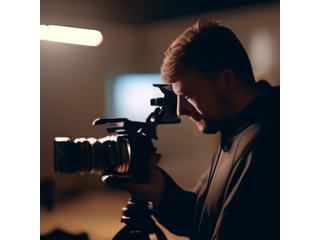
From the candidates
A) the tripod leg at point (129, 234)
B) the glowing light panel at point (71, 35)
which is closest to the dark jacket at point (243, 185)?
the tripod leg at point (129, 234)

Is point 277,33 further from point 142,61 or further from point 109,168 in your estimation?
point 109,168

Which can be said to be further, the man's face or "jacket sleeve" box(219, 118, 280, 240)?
the man's face

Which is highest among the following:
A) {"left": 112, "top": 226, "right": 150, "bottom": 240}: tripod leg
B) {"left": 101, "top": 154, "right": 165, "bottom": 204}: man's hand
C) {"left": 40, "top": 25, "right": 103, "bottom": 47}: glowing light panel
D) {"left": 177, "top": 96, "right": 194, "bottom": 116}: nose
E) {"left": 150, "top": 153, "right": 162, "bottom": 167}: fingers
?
{"left": 40, "top": 25, "right": 103, "bottom": 47}: glowing light panel

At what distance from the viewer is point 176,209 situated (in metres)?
1.23

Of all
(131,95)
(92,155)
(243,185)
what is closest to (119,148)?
(92,155)

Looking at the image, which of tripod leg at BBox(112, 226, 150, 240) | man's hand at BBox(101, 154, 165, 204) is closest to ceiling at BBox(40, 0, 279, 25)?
man's hand at BBox(101, 154, 165, 204)

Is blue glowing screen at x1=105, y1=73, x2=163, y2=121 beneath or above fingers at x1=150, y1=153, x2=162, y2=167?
above

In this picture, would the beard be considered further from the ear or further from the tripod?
the tripod

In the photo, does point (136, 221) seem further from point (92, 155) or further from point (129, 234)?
point (92, 155)

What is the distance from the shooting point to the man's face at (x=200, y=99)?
1.13 meters

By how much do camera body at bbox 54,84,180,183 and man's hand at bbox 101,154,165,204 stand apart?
0.01m

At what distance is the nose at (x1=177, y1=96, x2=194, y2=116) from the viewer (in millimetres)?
1157

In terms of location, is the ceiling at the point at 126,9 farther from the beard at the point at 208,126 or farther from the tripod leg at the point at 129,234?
the tripod leg at the point at 129,234
